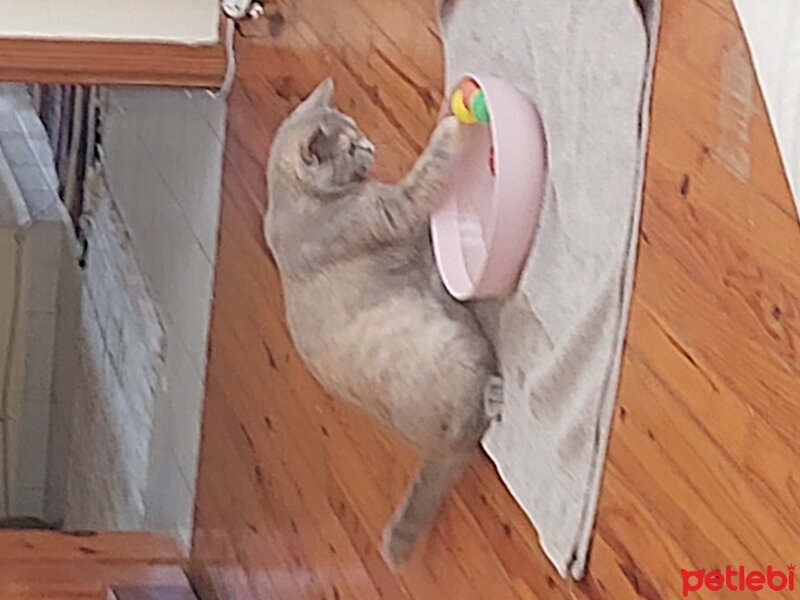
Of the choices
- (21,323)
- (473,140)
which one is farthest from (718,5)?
(21,323)

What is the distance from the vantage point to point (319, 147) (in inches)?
64.3

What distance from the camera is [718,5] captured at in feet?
3.67

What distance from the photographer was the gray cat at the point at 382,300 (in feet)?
4.93

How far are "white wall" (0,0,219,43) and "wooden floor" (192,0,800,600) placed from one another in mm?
131

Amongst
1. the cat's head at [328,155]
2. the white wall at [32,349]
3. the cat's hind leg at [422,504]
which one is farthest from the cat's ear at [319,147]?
the white wall at [32,349]

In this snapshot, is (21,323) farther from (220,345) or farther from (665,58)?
(665,58)

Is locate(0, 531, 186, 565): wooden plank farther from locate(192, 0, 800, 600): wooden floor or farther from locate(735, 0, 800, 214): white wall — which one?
locate(735, 0, 800, 214): white wall

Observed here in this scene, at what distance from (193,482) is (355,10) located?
119cm

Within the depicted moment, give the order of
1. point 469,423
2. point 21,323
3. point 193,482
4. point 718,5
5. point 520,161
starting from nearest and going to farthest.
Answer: point 718,5
point 520,161
point 469,423
point 193,482
point 21,323

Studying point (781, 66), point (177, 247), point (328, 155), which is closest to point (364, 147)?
point (328, 155)

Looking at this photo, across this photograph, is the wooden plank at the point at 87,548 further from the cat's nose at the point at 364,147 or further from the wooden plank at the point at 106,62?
the cat's nose at the point at 364,147

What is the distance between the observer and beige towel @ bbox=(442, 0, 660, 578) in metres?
1.23

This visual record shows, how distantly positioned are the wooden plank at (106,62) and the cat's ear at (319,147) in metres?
1.00

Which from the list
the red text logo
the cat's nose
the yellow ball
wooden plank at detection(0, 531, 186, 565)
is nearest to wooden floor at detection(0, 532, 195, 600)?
wooden plank at detection(0, 531, 186, 565)
